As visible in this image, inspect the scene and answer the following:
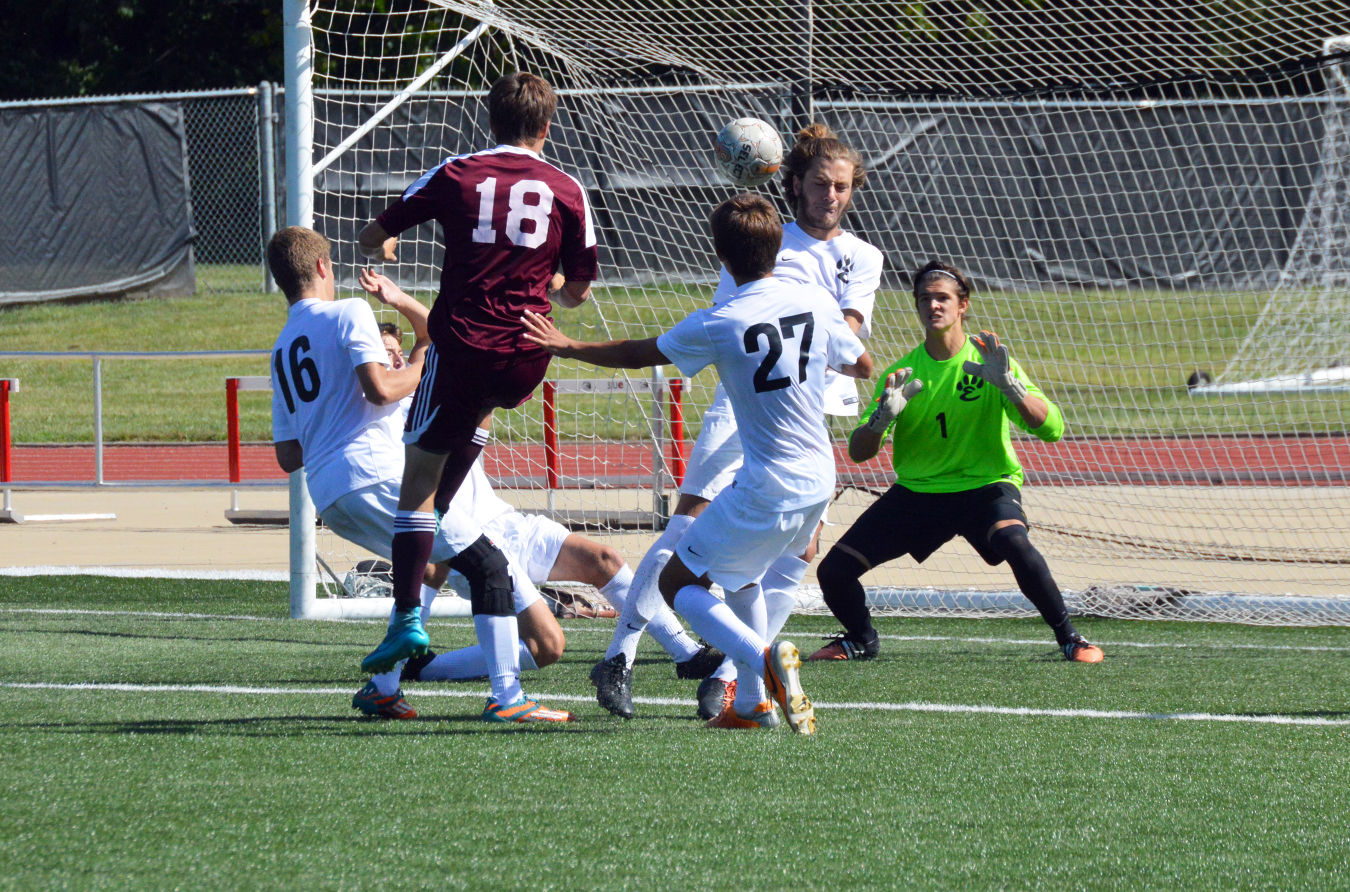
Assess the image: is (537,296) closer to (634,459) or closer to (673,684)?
(673,684)

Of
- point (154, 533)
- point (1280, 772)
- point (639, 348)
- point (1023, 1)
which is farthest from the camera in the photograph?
point (154, 533)

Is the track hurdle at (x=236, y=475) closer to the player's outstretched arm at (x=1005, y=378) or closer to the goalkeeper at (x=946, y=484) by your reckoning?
the goalkeeper at (x=946, y=484)

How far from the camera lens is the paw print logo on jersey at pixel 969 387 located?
6.41m

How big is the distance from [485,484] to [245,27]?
2377 cm

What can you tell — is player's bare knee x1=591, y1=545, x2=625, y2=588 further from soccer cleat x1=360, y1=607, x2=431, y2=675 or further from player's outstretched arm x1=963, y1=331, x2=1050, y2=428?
player's outstretched arm x1=963, y1=331, x2=1050, y2=428

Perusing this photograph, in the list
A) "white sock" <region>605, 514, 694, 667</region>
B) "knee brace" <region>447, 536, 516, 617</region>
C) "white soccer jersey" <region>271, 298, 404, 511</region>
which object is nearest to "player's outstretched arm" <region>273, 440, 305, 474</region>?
"white soccer jersey" <region>271, 298, 404, 511</region>

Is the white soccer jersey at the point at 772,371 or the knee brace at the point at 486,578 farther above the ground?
the white soccer jersey at the point at 772,371

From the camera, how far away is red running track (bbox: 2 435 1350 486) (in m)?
12.4

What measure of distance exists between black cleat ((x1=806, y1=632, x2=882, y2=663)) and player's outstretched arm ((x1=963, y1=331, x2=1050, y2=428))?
112cm

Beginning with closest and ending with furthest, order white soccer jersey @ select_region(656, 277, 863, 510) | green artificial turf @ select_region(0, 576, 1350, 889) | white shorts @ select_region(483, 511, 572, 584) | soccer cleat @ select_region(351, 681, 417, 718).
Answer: green artificial turf @ select_region(0, 576, 1350, 889) < white soccer jersey @ select_region(656, 277, 863, 510) < soccer cleat @ select_region(351, 681, 417, 718) < white shorts @ select_region(483, 511, 572, 584)

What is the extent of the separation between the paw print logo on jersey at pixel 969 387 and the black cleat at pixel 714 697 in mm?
2104

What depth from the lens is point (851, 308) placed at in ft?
18.7

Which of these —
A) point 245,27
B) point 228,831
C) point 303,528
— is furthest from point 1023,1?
point 245,27

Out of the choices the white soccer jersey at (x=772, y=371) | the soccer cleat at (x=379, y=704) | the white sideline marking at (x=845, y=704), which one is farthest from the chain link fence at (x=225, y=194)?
the white soccer jersey at (x=772, y=371)
